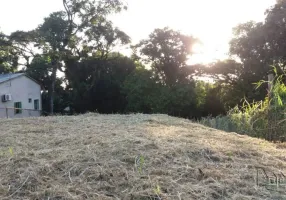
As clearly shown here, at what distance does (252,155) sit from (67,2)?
16.4m

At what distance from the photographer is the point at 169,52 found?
16234 millimetres

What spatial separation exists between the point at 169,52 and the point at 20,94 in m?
7.91

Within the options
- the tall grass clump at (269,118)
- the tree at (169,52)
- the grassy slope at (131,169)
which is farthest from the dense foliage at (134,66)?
the grassy slope at (131,169)

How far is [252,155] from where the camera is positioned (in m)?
2.75

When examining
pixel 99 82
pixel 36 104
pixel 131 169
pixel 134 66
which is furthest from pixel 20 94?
pixel 131 169

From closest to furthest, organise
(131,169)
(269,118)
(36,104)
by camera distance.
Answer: (131,169) → (269,118) → (36,104)

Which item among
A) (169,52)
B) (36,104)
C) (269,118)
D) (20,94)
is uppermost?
(169,52)

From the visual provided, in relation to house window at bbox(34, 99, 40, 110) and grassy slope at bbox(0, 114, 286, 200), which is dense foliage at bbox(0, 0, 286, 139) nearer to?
house window at bbox(34, 99, 40, 110)

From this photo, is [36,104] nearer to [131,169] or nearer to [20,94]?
[20,94]

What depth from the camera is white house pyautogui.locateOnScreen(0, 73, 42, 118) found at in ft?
47.8

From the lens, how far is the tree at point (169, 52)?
16266 mm

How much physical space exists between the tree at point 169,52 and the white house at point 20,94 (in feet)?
20.7

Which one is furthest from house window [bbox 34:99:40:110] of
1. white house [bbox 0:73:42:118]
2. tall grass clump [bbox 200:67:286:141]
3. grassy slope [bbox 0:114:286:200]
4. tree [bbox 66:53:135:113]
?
grassy slope [bbox 0:114:286:200]

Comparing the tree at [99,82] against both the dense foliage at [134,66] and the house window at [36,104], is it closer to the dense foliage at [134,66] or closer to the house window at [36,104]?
the dense foliage at [134,66]
